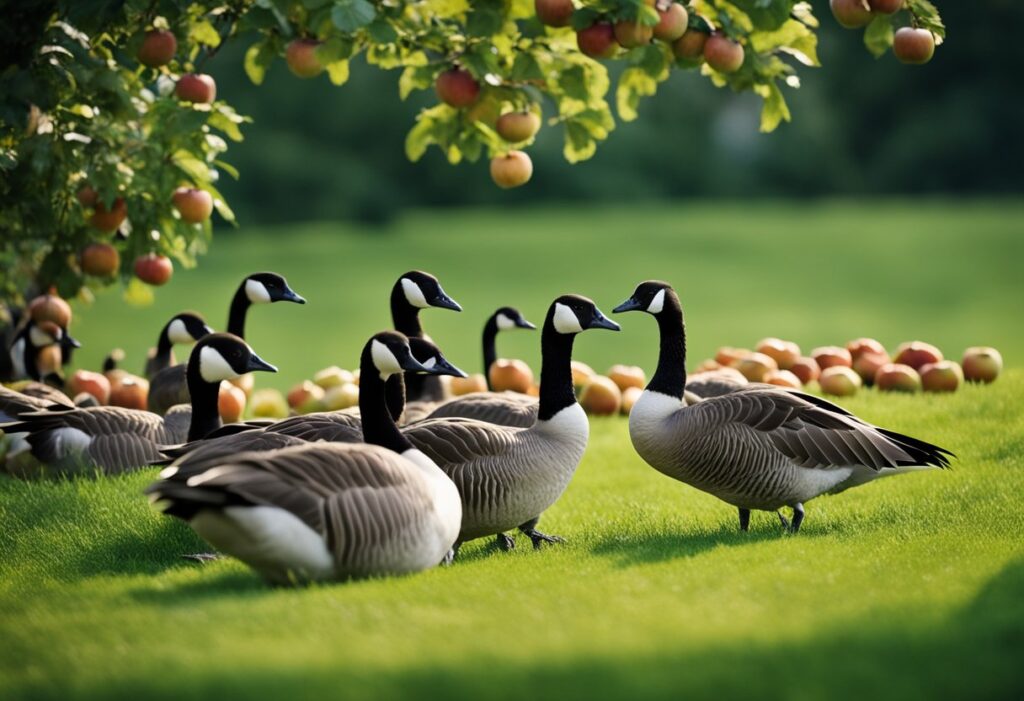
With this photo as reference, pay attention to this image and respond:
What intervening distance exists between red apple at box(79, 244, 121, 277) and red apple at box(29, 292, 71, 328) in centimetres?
155

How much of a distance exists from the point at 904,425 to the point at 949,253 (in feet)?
74.2

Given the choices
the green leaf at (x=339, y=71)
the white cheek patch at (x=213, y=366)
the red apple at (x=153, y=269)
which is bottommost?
the white cheek patch at (x=213, y=366)

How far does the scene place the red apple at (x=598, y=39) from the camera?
7.10 metres

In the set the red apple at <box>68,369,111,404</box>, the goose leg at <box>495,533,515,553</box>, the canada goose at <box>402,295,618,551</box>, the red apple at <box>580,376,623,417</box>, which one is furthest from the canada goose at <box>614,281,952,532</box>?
the red apple at <box>68,369,111,404</box>

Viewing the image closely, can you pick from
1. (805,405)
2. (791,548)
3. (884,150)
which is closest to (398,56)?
(805,405)

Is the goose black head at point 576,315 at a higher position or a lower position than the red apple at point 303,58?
lower

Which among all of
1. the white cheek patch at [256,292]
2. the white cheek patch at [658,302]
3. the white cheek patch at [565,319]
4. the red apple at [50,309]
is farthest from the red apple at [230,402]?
the white cheek patch at [658,302]

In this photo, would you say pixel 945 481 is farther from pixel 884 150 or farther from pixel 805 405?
pixel 884 150

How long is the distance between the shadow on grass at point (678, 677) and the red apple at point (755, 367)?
20.2ft

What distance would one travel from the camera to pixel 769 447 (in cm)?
701

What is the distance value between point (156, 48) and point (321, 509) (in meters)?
3.20

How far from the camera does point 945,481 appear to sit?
8.16m

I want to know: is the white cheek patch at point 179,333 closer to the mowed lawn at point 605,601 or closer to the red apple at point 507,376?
the mowed lawn at point 605,601

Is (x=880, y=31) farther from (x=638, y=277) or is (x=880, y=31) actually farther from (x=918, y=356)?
(x=638, y=277)
